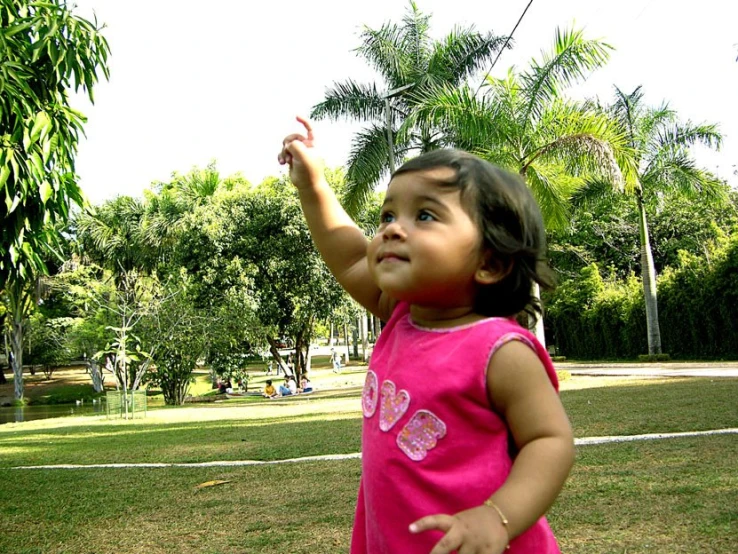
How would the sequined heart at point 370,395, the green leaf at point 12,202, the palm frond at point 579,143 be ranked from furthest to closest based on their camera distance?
the palm frond at point 579,143, the green leaf at point 12,202, the sequined heart at point 370,395

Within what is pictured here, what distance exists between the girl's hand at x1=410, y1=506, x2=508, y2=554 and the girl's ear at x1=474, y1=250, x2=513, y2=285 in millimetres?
471

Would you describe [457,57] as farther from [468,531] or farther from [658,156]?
[468,531]

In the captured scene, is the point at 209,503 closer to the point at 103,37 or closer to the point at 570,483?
the point at 570,483

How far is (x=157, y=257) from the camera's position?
37.5 meters

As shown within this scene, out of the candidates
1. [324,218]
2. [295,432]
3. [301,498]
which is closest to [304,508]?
[301,498]

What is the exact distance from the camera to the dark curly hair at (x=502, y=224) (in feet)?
5.25

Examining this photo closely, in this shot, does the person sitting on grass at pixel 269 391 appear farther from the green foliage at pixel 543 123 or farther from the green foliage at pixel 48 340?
the green foliage at pixel 543 123

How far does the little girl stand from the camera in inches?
58.1

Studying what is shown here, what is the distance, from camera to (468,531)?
133 cm

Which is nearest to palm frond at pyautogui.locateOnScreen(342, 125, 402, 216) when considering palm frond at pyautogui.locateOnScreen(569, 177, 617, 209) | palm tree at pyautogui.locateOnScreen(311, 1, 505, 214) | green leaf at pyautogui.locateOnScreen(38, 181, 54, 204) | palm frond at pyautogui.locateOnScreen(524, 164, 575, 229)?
palm tree at pyautogui.locateOnScreen(311, 1, 505, 214)

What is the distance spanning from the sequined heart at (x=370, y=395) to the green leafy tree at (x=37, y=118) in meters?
4.12

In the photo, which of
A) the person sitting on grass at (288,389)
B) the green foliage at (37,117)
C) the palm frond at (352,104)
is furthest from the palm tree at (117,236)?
the green foliage at (37,117)

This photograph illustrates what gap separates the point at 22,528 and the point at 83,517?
366 mm

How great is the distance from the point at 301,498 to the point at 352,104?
16560mm
